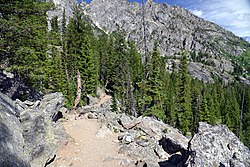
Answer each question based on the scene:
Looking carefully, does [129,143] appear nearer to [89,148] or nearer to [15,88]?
[89,148]

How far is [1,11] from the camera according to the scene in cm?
1502

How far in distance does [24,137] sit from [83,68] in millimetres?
24846

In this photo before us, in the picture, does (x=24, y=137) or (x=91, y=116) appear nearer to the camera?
(x=24, y=137)

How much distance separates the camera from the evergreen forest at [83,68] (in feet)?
51.2

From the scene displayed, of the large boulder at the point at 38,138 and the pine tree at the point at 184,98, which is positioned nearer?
the large boulder at the point at 38,138

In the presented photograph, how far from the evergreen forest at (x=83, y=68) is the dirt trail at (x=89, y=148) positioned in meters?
4.38

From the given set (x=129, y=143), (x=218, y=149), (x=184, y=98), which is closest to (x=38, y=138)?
(x=129, y=143)

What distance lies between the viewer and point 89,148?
1406 cm

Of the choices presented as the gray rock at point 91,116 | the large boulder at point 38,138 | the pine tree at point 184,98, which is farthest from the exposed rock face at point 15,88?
the pine tree at point 184,98

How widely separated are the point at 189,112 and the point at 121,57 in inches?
625

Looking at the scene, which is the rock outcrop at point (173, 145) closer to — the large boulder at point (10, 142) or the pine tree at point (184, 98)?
the large boulder at point (10, 142)

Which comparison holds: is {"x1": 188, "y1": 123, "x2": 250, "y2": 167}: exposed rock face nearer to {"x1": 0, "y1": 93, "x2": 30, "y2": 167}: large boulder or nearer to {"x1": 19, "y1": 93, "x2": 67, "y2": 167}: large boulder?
{"x1": 0, "y1": 93, "x2": 30, "y2": 167}: large boulder

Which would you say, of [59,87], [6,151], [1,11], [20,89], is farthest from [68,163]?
[59,87]

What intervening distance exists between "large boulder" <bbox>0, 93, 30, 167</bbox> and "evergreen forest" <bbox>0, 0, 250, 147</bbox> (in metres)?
6.27
